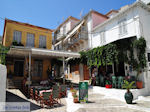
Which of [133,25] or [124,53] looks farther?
[133,25]

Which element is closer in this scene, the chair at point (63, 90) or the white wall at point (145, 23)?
the chair at point (63, 90)

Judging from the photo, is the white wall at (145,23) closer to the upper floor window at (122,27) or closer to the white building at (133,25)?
the white building at (133,25)

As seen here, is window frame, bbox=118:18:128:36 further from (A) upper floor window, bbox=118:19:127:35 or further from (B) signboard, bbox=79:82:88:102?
(B) signboard, bbox=79:82:88:102

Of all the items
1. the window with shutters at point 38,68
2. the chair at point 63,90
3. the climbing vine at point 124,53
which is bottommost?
the chair at point 63,90

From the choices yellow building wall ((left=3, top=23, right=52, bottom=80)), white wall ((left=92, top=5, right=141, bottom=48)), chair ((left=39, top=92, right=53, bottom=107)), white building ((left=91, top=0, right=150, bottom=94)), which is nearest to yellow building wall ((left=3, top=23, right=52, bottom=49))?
yellow building wall ((left=3, top=23, right=52, bottom=80))

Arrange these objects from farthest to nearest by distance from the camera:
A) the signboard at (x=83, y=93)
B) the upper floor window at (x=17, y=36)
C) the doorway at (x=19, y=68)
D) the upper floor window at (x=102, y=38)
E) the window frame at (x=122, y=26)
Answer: the upper floor window at (x=102, y=38) → the upper floor window at (x=17, y=36) → the doorway at (x=19, y=68) → the window frame at (x=122, y=26) → the signboard at (x=83, y=93)

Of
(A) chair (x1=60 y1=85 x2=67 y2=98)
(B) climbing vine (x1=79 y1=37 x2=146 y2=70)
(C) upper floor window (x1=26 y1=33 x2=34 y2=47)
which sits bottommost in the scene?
(A) chair (x1=60 y1=85 x2=67 y2=98)

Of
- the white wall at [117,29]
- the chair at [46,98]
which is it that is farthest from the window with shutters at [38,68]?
the chair at [46,98]

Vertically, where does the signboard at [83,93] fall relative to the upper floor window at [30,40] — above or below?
below

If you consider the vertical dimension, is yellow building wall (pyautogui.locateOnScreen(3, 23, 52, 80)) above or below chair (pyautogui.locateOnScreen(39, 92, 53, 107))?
above

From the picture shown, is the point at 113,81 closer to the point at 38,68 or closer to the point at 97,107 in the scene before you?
the point at 97,107

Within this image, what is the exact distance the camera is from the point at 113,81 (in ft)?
32.6

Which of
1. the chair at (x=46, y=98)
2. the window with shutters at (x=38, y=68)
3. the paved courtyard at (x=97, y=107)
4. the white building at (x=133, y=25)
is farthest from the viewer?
the window with shutters at (x=38, y=68)

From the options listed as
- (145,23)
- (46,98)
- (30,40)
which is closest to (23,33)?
(30,40)
